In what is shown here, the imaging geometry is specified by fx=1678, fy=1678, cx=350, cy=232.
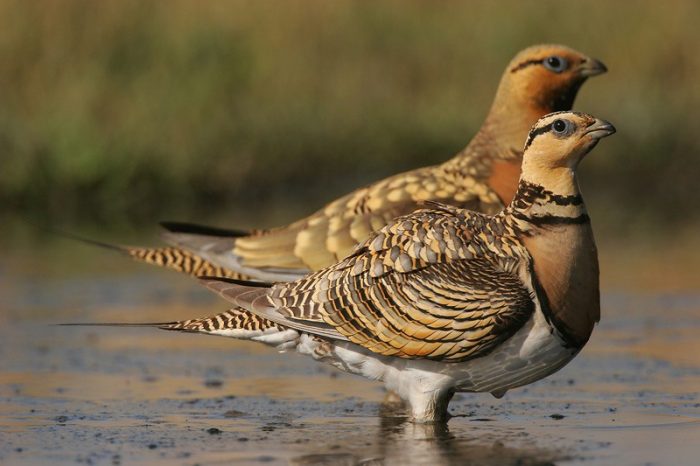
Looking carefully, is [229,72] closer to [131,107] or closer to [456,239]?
[131,107]

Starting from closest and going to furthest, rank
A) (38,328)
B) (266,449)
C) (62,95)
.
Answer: (266,449) → (38,328) → (62,95)

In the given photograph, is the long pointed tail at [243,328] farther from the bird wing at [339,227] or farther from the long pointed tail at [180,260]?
the long pointed tail at [180,260]

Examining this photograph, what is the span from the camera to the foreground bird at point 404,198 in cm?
941

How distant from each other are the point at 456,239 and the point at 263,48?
541 inches

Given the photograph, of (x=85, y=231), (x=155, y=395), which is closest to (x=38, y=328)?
(x=155, y=395)

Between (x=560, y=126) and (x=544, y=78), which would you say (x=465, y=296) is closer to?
(x=560, y=126)

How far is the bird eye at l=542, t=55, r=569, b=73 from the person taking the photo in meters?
10.2

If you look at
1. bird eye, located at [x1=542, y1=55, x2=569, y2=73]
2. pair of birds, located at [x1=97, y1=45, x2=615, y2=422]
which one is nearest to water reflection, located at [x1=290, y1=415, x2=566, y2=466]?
pair of birds, located at [x1=97, y1=45, x2=615, y2=422]

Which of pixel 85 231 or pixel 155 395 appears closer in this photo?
pixel 155 395

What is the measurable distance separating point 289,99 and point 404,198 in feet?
35.1

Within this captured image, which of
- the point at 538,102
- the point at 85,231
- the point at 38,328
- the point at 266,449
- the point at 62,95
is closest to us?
the point at 266,449

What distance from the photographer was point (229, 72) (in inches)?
789

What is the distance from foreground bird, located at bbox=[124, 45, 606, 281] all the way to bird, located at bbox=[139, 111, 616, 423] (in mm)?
1160

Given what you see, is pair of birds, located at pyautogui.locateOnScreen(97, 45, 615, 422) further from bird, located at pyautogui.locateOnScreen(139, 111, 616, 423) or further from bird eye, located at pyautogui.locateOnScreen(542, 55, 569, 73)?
bird eye, located at pyautogui.locateOnScreen(542, 55, 569, 73)
